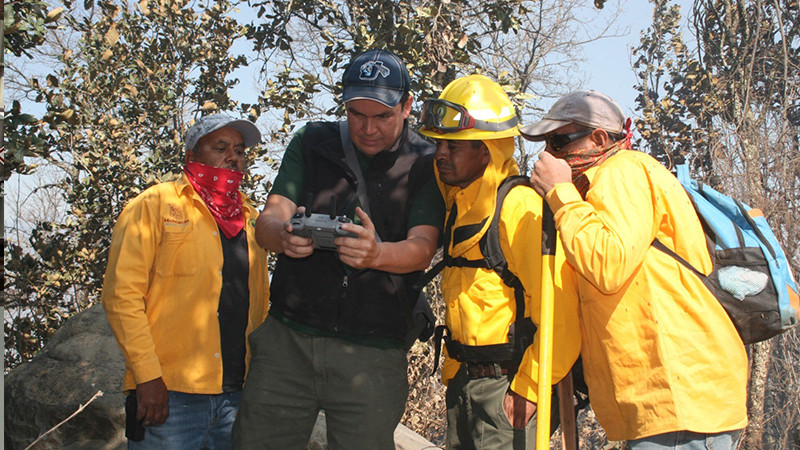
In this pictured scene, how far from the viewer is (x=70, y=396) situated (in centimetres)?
511

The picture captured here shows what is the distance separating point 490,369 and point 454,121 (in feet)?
3.41

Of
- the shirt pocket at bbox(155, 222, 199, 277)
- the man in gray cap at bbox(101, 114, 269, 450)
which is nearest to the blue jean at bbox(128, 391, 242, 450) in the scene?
the man in gray cap at bbox(101, 114, 269, 450)

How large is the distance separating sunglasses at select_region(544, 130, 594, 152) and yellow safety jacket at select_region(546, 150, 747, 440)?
0.31m

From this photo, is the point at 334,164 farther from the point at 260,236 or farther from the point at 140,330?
the point at 140,330

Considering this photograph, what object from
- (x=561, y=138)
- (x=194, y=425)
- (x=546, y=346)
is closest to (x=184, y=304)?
(x=194, y=425)

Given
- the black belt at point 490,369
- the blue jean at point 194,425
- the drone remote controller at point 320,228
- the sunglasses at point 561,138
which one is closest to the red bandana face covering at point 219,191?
the blue jean at point 194,425

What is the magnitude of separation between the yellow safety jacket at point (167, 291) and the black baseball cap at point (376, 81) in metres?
0.97

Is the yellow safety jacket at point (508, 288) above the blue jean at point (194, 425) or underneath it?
above

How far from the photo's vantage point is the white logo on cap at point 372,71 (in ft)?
9.00

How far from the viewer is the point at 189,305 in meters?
2.97

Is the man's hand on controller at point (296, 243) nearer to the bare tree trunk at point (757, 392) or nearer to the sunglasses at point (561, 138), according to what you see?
the sunglasses at point (561, 138)

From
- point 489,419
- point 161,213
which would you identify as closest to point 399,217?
point 489,419

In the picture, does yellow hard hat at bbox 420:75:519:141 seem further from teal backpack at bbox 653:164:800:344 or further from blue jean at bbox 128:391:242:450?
blue jean at bbox 128:391:242:450

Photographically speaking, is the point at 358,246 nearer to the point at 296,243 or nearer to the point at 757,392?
the point at 296,243
